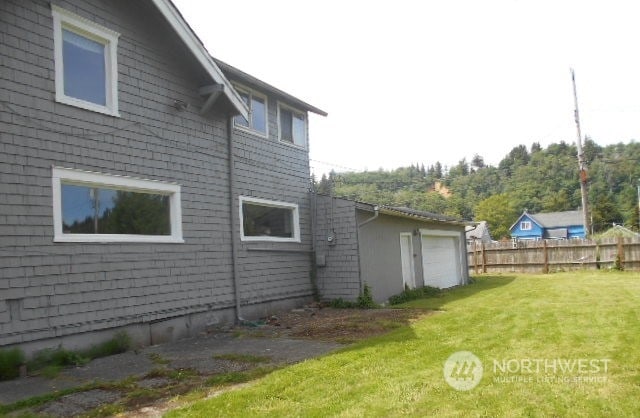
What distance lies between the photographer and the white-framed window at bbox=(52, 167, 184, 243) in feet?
24.2

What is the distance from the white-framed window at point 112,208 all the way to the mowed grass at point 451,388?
12.7 ft

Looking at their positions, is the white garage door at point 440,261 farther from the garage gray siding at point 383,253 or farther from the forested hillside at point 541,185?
the forested hillside at point 541,185

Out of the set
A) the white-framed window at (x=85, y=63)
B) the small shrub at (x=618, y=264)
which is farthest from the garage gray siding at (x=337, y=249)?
the small shrub at (x=618, y=264)

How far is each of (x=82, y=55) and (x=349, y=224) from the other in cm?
724

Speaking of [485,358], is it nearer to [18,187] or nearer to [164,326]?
[164,326]

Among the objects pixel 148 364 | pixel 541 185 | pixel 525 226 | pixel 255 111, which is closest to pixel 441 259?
pixel 255 111

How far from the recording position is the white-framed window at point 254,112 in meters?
11.6

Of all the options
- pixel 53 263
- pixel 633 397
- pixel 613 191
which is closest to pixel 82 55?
pixel 53 263

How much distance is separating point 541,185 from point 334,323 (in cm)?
7787

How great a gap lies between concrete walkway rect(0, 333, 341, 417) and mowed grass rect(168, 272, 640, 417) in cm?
89

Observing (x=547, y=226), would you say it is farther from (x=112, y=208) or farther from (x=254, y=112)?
(x=112, y=208)

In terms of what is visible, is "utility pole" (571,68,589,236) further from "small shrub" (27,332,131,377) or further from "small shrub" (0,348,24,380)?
"small shrub" (0,348,24,380)

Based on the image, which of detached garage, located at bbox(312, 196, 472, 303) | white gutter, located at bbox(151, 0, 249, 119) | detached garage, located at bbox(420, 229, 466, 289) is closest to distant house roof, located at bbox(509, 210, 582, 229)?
detached garage, located at bbox(420, 229, 466, 289)

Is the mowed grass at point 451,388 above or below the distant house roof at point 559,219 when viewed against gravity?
below
